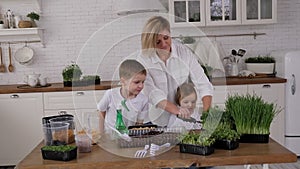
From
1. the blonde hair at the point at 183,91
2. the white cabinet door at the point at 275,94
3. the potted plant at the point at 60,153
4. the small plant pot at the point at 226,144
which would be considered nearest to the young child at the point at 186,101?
the blonde hair at the point at 183,91

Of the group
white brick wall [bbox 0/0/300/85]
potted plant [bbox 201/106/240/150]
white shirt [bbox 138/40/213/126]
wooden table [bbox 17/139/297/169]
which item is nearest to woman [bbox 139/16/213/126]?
white shirt [bbox 138/40/213/126]

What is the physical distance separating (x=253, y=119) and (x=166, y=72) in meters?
0.53

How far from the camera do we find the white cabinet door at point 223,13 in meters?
4.43

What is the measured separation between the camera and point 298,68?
4145mm

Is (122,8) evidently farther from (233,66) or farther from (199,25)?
(233,66)

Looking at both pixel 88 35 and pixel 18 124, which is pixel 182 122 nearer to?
pixel 18 124

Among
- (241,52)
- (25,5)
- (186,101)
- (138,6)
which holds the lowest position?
(186,101)

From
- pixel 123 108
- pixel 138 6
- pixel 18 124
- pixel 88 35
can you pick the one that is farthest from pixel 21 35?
pixel 123 108

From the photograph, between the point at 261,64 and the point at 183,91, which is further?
the point at 261,64

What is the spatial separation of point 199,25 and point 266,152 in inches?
113

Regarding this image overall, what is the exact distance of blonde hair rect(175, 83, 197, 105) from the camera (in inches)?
84.5

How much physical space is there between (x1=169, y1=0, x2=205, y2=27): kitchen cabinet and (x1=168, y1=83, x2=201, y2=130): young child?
2.38 meters

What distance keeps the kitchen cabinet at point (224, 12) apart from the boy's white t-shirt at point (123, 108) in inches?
94.5

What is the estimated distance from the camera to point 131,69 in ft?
6.57
